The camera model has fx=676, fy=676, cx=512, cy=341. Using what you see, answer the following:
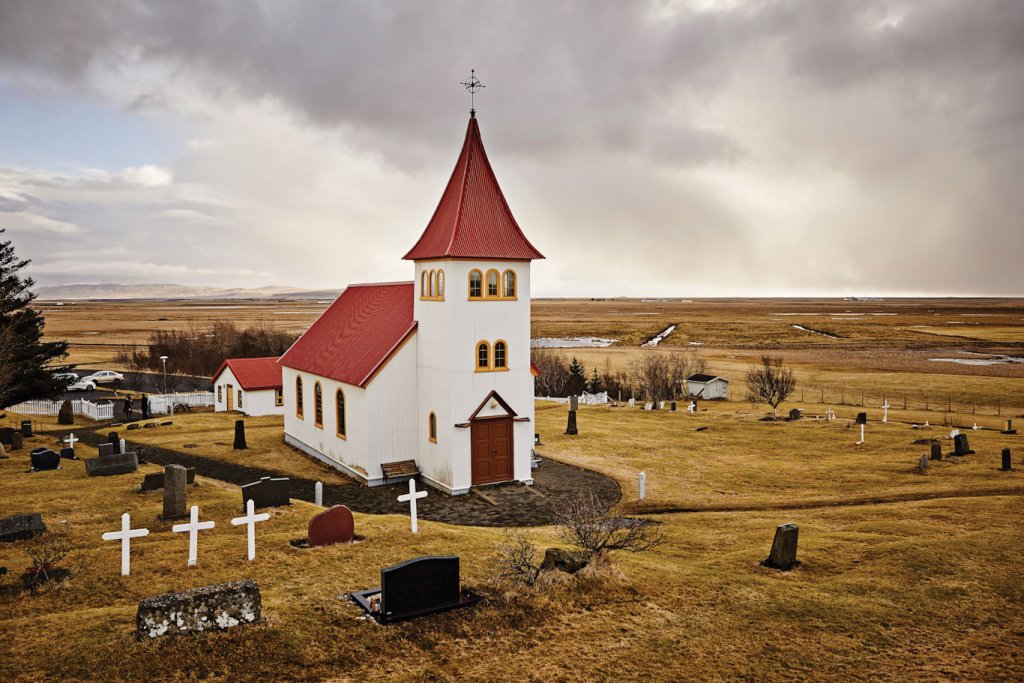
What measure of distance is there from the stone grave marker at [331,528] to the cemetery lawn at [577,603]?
1.75ft

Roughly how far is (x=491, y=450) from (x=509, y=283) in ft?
21.9

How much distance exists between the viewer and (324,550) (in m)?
15.6

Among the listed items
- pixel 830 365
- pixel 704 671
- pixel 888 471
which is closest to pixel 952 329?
pixel 830 365

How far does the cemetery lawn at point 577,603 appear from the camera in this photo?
10.4 metres

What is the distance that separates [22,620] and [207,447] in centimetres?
2345

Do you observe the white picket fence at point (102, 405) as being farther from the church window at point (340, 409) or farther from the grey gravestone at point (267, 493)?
the grey gravestone at point (267, 493)

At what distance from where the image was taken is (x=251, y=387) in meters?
43.9

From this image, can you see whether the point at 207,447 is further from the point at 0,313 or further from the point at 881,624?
the point at 881,624

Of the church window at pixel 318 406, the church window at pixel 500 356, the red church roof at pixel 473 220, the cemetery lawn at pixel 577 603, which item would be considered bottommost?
the cemetery lawn at pixel 577 603

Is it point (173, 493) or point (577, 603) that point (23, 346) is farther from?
point (577, 603)

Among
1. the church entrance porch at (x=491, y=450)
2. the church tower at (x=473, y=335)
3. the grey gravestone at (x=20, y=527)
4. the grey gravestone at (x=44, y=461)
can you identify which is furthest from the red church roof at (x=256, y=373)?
the grey gravestone at (x=20, y=527)

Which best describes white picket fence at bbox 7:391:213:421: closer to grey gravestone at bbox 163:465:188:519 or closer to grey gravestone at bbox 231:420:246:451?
grey gravestone at bbox 231:420:246:451

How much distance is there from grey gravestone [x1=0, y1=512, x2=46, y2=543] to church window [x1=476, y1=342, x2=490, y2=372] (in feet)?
47.9

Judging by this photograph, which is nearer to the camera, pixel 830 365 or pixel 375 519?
pixel 375 519
